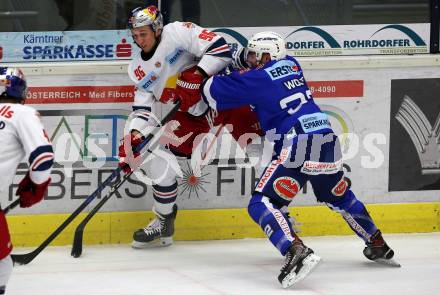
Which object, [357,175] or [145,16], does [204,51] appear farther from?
[357,175]

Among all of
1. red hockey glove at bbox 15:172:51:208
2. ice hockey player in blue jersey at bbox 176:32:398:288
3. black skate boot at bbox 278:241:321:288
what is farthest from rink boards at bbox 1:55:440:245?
red hockey glove at bbox 15:172:51:208

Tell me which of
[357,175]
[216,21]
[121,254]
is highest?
[216,21]

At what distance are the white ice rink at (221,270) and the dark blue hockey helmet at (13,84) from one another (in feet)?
3.35

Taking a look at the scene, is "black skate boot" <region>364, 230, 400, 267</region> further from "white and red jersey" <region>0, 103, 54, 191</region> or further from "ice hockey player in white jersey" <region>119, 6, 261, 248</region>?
"white and red jersey" <region>0, 103, 54, 191</region>

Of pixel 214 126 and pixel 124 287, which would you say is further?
pixel 214 126

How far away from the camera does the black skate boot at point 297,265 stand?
15.3 feet

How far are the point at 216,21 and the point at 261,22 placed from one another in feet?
0.81

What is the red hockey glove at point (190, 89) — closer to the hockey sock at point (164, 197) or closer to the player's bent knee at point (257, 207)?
the hockey sock at point (164, 197)

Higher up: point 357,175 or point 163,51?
point 163,51

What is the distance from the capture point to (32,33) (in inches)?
217

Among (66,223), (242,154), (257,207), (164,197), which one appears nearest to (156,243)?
(164,197)

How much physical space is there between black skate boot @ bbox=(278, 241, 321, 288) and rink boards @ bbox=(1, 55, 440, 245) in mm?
1060

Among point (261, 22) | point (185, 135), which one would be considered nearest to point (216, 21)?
point (261, 22)

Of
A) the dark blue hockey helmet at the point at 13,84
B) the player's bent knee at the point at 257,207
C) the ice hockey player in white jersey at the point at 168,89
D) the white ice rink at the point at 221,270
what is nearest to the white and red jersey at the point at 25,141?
the dark blue hockey helmet at the point at 13,84
